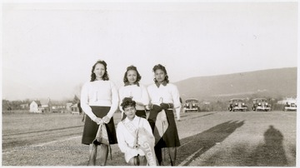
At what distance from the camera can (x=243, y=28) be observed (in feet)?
17.4

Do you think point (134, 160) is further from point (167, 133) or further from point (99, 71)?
point (99, 71)

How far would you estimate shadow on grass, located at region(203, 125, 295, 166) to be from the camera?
16.1ft

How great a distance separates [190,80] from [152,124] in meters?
1.06

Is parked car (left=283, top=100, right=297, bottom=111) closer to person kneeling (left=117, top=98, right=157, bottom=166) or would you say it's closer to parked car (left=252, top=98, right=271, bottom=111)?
parked car (left=252, top=98, right=271, bottom=111)

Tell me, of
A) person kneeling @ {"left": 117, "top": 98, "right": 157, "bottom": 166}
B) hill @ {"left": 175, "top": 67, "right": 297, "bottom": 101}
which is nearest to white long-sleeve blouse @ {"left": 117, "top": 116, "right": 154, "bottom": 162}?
person kneeling @ {"left": 117, "top": 98, "right": 157, "bottom": 166}

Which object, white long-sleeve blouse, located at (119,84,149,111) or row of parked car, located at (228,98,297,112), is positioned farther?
row of parked car, located at (228,98,297,112)

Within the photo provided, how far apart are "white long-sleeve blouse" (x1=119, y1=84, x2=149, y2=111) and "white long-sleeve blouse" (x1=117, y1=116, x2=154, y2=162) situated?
12.4 inches

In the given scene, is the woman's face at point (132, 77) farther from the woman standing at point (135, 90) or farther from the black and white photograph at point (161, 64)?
the black and white photograph at point (161, 64)

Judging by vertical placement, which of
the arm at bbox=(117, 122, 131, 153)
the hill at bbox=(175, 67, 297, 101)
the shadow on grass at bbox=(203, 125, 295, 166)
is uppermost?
the hill at bbox=(175, 67, 297, 101)

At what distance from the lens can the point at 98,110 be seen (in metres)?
4.56

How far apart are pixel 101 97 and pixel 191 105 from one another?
1470 mm

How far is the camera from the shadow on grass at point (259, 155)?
16.1ft

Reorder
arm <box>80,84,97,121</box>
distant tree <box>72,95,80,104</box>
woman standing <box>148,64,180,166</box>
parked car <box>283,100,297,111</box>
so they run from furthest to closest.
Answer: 1. parked car <box>283,100,297,111</box>
2. distant tree <box>72,95,80,104</box>
3. woman standing <box>148,64,180,166</box>
4. arm <box>80,84,97,121</box>

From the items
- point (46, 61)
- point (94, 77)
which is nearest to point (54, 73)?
point (46, 61)
